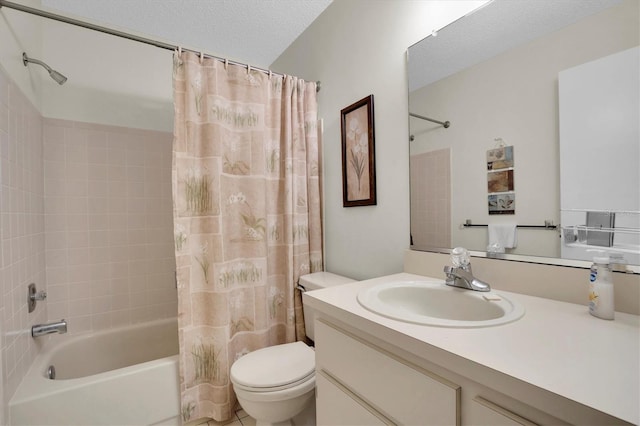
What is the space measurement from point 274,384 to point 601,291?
1.14 meters

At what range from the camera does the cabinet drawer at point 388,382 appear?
0.59 meters

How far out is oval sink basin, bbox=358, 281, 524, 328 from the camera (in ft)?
2.41

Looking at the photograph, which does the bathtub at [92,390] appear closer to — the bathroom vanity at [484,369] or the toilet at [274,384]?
the toilet at [274,384]

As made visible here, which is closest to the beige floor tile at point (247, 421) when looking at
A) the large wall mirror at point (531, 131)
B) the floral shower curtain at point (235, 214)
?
the floral shower curtain at point (235, 214)

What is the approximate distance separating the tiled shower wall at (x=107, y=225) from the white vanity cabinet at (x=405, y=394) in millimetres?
1746

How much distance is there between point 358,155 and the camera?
5.35 ft

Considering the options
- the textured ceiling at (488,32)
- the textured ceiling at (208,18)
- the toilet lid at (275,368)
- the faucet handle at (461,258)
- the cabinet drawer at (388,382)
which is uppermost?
the textured ceiling at (208,18)

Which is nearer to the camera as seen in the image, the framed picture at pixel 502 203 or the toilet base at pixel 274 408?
the framed picture at pixel 502 203

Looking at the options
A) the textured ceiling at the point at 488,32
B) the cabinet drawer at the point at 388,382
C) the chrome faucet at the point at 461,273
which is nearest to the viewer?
the cabinet drawer at the point at 388,382

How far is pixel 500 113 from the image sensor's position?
102cm

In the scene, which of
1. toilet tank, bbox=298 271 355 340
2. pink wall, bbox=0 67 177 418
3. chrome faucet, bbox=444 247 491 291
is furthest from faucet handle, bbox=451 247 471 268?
pink wall, bbox=0 67 177 418

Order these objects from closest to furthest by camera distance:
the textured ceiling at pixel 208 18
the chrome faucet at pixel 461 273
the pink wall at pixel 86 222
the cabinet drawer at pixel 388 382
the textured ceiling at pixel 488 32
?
the cabinet drawer at pixel 388 382 < the textured ceiling at pixel 488 32 < the chrome faucet at pixel 461 273 < the pink wall at pixel 86 222 < the textured ceiling at pixel 208 18

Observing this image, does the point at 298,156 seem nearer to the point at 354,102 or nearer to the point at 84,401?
the point at 354,102

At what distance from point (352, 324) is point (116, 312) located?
201cm
